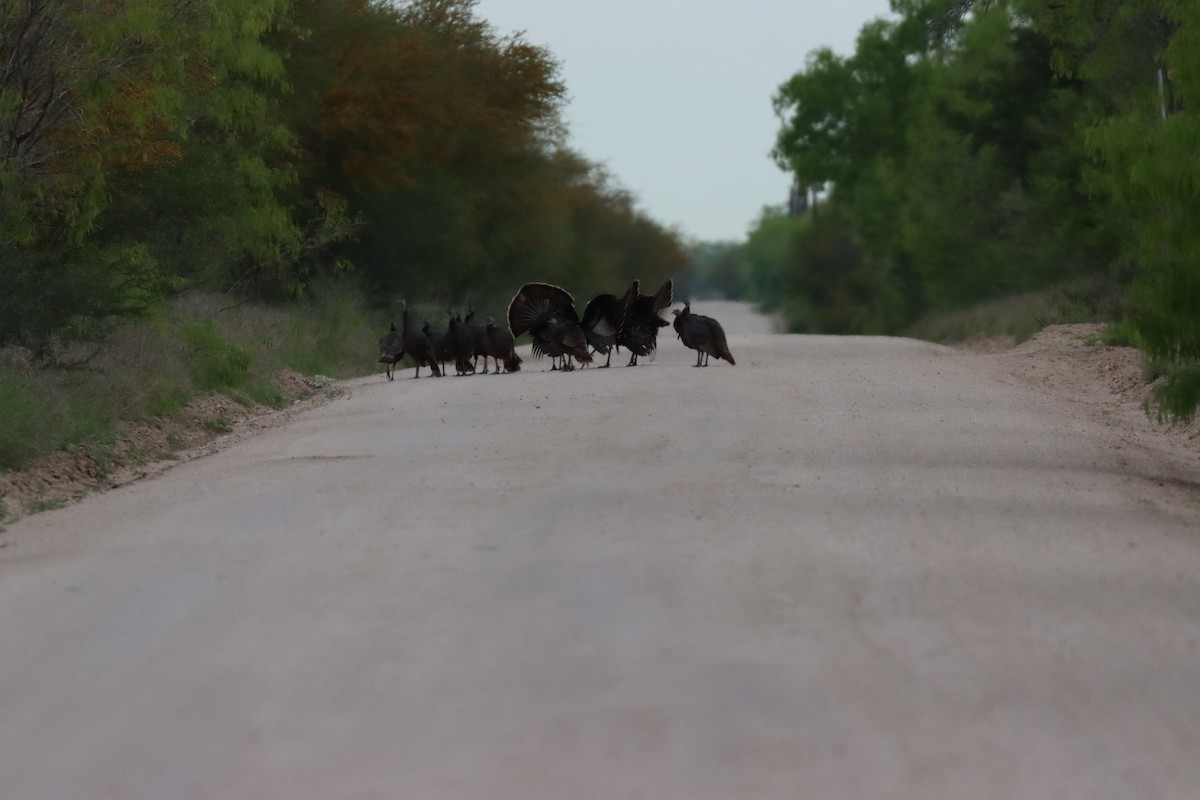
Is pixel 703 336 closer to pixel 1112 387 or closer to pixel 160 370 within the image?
pixel 1112 387

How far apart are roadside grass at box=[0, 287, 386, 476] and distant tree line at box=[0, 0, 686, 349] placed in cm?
45

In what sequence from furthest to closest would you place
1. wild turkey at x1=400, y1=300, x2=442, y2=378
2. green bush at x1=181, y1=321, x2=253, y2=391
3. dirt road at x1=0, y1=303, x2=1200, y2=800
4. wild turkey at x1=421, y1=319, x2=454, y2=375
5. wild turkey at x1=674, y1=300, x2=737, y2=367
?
wild turkey at x1=400, y1=300, x2=442, y2=378, wild turkey at x1=421, y1=319, x2=454, y2=375, wild turkey at x1=674, y1=300, x2=737, y2=367, green bush at x1=181, y1=321, x2=253, y2=391, dirt road at x1=0, y1=303, x2=1200, y2=800

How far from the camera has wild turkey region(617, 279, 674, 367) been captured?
26828 millimetres

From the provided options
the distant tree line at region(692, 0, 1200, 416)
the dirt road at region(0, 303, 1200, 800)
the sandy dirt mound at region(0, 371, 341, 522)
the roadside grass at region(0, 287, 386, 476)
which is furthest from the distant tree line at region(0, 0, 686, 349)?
the distant tree line at region(692, 0, 1200, 416)

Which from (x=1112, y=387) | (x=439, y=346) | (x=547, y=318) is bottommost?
(x=1112, y=387)

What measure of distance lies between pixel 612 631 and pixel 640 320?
19.6m

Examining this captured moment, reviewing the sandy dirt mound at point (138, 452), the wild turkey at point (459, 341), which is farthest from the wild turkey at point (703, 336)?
the sandy dirt mound at point (138, 452)

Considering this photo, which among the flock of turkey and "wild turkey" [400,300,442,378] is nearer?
the flock of turkey

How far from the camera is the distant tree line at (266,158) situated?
56.0ft

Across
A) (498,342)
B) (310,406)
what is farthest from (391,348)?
(310,406)

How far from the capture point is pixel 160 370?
1897cm

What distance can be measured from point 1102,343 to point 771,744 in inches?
920

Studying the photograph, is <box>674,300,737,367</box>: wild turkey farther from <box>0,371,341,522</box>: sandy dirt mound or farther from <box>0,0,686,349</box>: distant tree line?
<box>0,0,686,349</box>: distant tree line

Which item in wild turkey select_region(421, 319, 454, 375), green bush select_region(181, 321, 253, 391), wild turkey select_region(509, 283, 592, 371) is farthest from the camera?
wild turkey select_region(421, 319, 454, 375)
